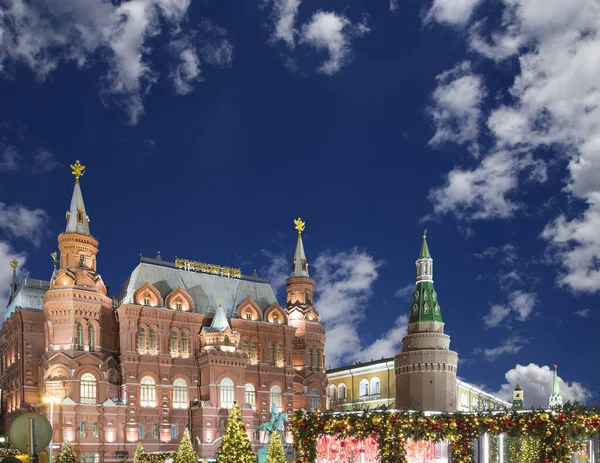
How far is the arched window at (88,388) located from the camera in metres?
64.2

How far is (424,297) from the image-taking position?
86250 mm

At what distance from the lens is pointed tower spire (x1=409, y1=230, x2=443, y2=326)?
8538 centimetres

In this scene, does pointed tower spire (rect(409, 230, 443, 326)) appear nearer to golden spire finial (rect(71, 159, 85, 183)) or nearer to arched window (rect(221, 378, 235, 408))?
arched window (rect(221, 378, 235, 408))

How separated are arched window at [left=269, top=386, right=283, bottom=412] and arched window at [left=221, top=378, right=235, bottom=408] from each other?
7.11 meters

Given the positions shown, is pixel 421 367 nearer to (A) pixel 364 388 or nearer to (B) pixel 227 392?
(A) pixel 364 388

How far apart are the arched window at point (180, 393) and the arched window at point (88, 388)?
831cm

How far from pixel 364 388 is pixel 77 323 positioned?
43.9m

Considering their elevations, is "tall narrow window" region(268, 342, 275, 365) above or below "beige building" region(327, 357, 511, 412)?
above

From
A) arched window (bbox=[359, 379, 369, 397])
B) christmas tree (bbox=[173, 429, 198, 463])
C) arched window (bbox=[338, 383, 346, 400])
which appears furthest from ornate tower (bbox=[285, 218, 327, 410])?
christmas tree (bbox=[173, 429, 198, 463])

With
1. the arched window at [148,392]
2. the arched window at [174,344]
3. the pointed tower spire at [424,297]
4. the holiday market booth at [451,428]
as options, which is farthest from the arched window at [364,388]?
the holiday market booth at [451,428]

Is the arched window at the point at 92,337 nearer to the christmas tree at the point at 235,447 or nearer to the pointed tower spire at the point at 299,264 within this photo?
the pointed tower spire at the point at 299,264

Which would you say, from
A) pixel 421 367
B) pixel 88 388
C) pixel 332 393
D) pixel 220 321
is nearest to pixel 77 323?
pixel 88 388

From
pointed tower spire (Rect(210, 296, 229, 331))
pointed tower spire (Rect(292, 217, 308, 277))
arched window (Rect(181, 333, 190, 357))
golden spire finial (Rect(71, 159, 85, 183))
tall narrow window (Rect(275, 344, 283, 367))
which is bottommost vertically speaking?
tall narrow window (Rect(275, 344, 283, 367))

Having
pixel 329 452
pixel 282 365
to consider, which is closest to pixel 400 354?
pixel 282 365
